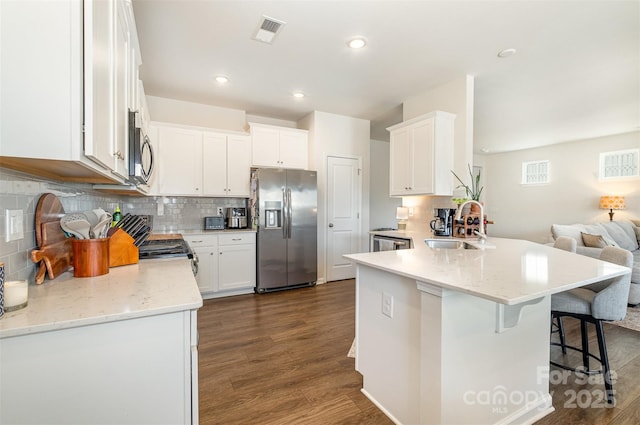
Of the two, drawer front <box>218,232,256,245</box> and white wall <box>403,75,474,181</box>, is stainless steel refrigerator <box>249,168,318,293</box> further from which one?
white wall <box>403,75,474,181</box>

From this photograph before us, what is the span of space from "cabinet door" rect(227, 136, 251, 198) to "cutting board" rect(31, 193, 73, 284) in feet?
8.86

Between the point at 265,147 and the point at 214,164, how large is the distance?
0.79 metres

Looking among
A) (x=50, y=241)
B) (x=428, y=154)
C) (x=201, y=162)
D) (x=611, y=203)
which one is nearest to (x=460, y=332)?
(x=50, y=241)

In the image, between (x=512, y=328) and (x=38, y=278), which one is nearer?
(x=38, y=278)

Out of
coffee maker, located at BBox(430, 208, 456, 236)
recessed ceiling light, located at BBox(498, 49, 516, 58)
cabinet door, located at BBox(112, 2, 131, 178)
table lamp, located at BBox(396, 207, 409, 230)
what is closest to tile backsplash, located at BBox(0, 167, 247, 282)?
cabinet door, located at BBox(112, 2, 131, 178)

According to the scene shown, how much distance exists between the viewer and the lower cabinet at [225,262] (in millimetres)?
3730

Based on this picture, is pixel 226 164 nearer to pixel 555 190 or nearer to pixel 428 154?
pixel 428 154

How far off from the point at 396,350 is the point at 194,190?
11.2 ft

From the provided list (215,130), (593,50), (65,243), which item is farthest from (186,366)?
(593,50)

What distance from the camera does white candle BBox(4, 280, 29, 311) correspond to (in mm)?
906

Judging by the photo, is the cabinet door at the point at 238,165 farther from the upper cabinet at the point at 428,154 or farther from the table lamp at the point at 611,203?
the table lamp at the point at 611,203

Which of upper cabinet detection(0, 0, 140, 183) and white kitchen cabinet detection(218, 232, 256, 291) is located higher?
upper cabinet detection(0, 0, 140, 183)

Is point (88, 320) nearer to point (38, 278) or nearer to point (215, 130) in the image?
point (38, 278)

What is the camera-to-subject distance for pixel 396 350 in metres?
1.59
